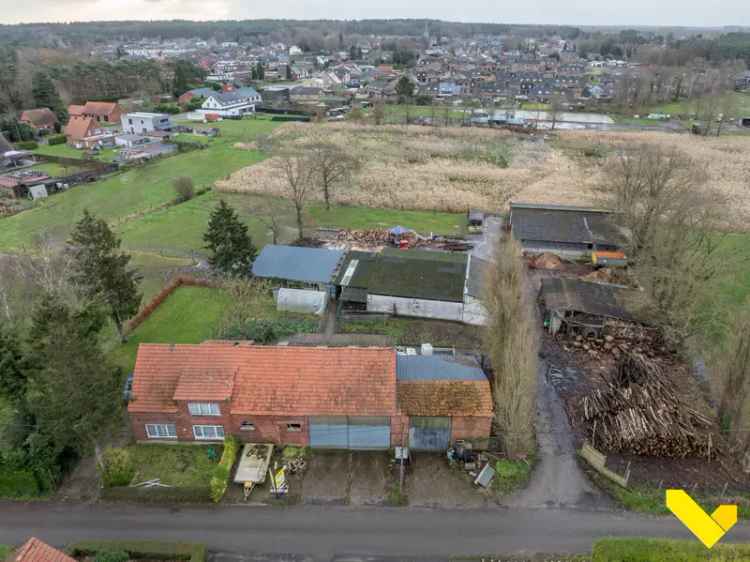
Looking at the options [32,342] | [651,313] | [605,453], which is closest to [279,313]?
[32,342]

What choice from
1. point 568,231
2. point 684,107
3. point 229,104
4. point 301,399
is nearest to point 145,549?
point 301,399

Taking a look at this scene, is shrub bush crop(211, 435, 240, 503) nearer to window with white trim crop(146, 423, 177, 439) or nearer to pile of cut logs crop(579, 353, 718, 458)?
window with white trim crop(146, 423, 177, 439)

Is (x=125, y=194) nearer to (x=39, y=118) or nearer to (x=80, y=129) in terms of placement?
(x=80, y=129)

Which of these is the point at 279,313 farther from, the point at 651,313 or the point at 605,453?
the point at 651,313

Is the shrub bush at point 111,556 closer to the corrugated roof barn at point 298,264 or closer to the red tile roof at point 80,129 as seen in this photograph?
the corrugated roof barn at point 298,264

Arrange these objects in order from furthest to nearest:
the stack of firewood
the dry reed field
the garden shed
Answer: the dry reed field, the stack of firewood, the garden shed

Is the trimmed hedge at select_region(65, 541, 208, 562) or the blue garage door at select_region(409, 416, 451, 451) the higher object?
the blue garage door at select_region(409, 416, 451, 451)

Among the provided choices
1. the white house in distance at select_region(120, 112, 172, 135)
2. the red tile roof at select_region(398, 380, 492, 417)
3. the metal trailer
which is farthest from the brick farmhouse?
the white house in distance at select_region(120, 112, 172, 135)
